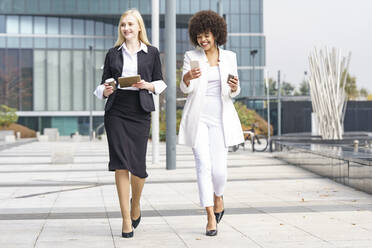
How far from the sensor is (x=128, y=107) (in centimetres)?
569

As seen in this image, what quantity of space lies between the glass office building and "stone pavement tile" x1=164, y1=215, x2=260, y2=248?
5832 cm

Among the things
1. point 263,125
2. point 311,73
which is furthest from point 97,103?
point 311,73

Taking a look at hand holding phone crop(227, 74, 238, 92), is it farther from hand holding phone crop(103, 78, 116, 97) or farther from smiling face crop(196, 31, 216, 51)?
hand holding phone crop(103, 78, 116, 97)

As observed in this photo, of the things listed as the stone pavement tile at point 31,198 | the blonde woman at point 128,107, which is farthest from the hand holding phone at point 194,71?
the stone pavement tile at point 31,198

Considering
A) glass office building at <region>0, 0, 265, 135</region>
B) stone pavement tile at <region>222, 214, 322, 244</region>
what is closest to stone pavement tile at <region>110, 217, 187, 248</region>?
stone pavement tile at <region>222, 214, 322, 244</region>

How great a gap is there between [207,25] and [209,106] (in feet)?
2.42

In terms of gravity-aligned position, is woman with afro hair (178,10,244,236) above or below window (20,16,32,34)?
below

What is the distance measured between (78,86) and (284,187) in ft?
191

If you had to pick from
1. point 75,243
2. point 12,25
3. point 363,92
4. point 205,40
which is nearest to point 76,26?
point 12,25

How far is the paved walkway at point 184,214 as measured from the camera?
5.51 metres

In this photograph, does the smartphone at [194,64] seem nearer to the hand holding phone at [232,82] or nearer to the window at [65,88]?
the hand holding phone at [232,82]

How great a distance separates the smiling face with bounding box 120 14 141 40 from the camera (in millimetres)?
5730

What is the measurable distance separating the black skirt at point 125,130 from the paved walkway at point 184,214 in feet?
2.21

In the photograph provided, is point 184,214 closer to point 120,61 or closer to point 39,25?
point 120,61
